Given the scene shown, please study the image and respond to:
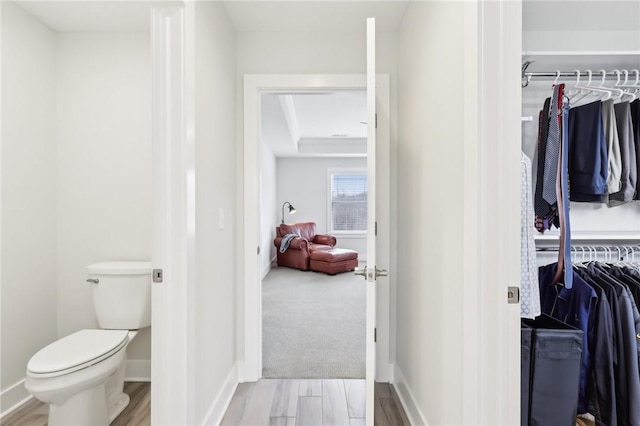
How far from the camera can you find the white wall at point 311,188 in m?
8.12

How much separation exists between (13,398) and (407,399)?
7.52 feet

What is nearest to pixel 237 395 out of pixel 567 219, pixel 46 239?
pixel 46 239

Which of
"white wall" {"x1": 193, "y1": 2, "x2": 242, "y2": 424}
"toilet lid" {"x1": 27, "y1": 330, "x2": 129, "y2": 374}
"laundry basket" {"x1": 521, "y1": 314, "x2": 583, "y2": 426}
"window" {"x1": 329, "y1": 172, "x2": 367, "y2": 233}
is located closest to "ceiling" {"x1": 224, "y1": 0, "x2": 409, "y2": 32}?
"white wall" {"x1": 193, "y1": 2, "x2": 242, "y2": 424}

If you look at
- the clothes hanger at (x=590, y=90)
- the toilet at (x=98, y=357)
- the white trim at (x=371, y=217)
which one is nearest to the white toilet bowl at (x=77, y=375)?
the toilet at (x=98, y=357)

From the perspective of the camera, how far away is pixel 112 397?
2.13m

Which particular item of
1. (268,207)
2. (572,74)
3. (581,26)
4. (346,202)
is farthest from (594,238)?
(346,202)

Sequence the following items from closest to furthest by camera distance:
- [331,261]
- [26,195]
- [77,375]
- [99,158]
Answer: [77,375] → [26,195] → [99,158] → [331,261]

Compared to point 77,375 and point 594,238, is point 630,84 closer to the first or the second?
point 594,238

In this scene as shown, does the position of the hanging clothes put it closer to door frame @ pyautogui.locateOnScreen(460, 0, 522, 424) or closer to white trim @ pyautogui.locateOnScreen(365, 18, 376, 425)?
door frame @ pyautogui.locateOnScreen(460, 0, 522, 424)

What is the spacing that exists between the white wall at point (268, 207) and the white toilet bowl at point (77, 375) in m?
4.22

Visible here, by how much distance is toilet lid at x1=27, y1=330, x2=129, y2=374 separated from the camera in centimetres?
168

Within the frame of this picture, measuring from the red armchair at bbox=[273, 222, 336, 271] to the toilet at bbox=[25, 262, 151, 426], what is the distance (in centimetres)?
459

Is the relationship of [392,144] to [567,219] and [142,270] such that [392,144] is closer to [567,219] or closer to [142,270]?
[567,219]

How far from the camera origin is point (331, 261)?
6.45m
